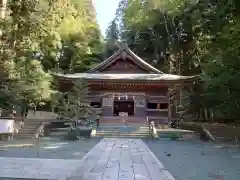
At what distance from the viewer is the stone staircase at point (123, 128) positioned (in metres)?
18.9

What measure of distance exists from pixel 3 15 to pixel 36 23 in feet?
6.46

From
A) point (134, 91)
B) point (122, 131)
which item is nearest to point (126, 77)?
point (134, 91)

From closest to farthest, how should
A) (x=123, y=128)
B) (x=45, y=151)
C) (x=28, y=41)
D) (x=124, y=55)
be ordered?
(x=45, y=151)
(x=28, y=41)
(x=123, y=128)
(x=124, y=55)

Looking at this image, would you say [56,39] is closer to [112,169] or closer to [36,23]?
[36,23]

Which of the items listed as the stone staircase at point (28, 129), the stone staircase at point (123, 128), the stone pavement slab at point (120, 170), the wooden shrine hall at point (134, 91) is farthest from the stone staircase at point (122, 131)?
the stone pavement slab at point (120, 170)

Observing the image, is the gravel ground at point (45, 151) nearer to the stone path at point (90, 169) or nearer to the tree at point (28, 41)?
the stone path at point (90, 169)

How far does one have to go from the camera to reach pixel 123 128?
20188 millimetres

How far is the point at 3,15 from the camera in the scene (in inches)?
675

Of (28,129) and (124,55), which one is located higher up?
(124,55)

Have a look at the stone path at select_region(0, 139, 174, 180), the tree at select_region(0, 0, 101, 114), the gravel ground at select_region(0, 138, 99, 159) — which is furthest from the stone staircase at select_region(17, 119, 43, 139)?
the stone path at select_region(0, 139, 174, 180)

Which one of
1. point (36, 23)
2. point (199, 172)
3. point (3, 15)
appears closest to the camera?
point (199, 172)

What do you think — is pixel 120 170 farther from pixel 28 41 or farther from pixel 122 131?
pixel 28 41

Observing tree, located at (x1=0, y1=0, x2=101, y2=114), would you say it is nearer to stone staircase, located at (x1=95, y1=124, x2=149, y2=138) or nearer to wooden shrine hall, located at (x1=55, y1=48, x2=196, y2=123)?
wooden shrine hall, located at (x1=55, y1=48, x2=196, y2=123)

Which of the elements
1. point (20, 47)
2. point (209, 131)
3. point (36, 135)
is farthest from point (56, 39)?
point (209, 131)
